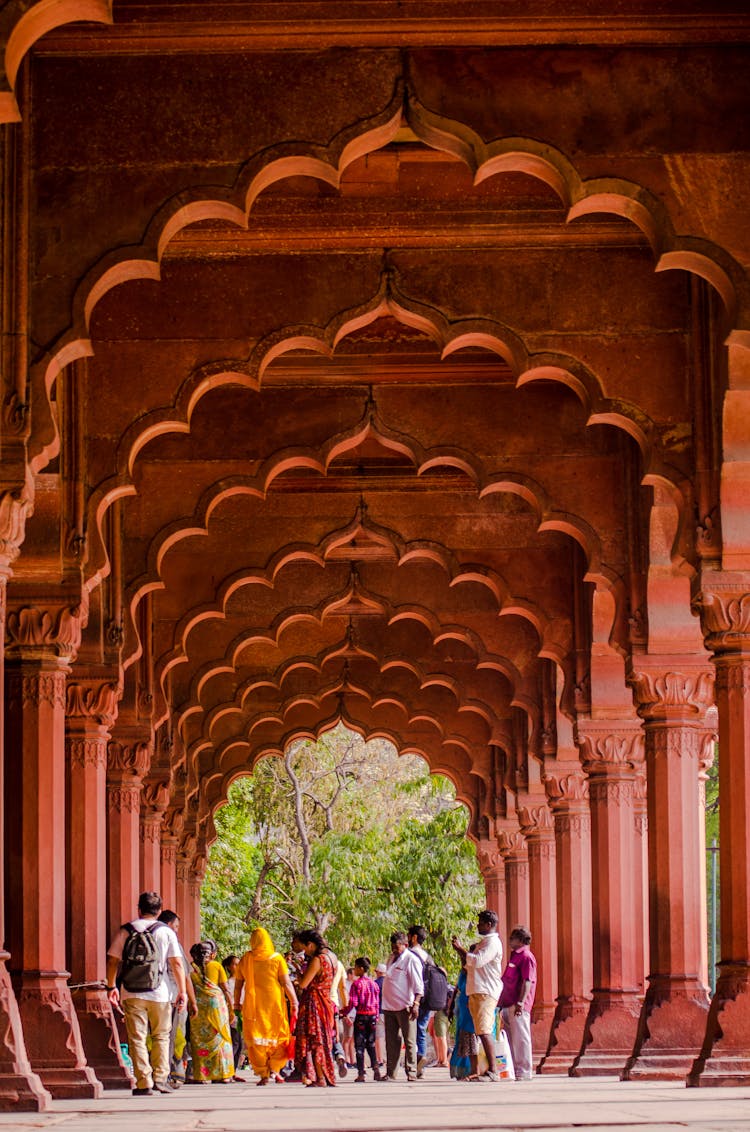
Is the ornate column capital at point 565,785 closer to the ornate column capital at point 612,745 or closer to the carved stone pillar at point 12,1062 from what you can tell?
the ornate column capital at point 612,745

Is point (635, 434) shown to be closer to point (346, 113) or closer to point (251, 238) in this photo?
point (251, 238)

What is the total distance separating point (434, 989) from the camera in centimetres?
2103

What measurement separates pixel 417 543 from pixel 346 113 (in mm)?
9157

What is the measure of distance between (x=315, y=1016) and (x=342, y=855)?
26.1 meters

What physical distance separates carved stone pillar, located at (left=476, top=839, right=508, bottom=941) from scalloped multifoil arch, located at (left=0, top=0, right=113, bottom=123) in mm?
23055

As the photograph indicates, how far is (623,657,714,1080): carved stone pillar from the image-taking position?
15.4 metres

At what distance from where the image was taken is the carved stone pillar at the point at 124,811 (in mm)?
19312

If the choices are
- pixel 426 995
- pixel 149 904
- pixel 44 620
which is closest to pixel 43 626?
pixel 44 620

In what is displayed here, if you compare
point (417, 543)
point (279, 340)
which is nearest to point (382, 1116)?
point (279, 340)

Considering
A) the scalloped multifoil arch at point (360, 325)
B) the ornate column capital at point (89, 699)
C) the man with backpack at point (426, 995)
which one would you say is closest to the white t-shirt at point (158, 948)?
the scalloped multifoil arch at point (360, 325)

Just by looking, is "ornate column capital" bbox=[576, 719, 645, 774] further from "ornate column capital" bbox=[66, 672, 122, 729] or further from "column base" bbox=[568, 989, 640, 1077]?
"ornate column capital" bbox=[66, 672, 122, 729]

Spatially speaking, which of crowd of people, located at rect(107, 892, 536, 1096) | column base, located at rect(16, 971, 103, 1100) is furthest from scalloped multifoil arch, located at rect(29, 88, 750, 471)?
crowd of people, located at rect(107, 892, 536, 1096)

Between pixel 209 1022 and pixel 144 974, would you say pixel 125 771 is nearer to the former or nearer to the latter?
pixel 209 1022

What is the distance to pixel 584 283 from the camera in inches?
547
